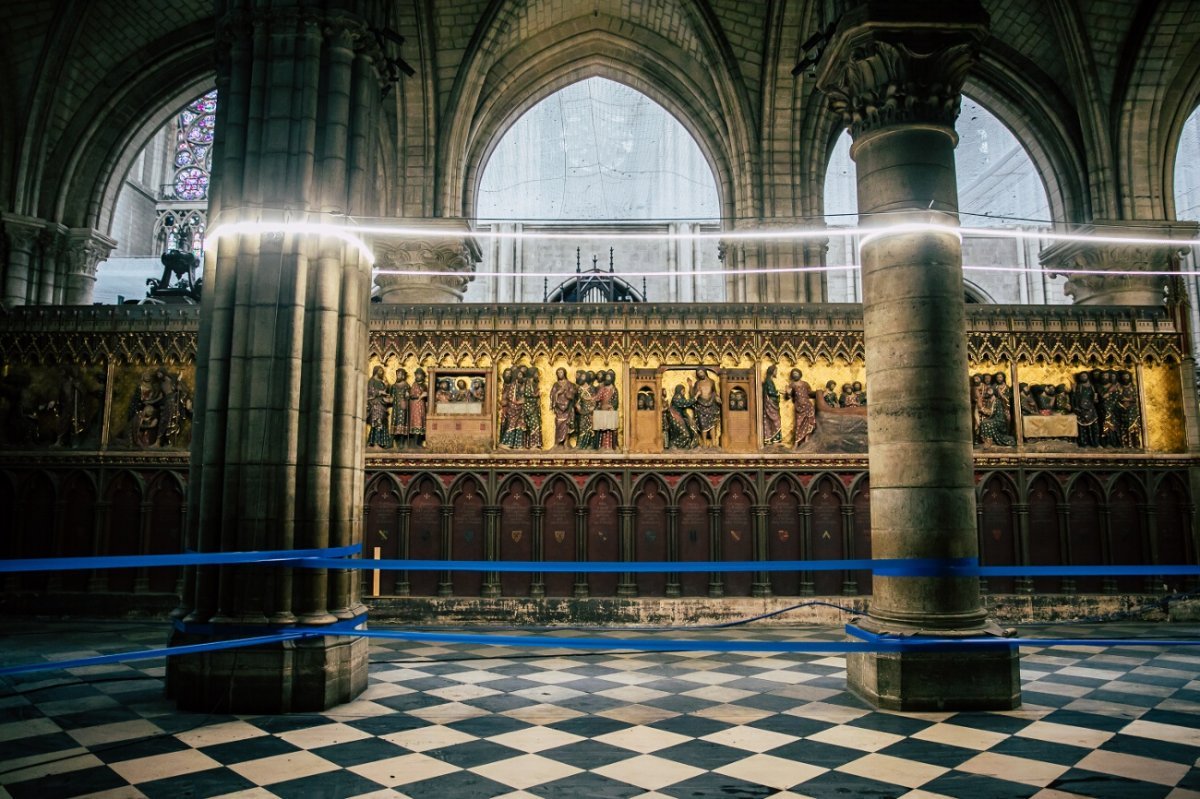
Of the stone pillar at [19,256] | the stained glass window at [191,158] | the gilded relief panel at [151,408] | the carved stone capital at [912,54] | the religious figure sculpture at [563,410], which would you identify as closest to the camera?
the carved stone capital at [912,54]

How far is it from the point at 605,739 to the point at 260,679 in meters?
2.62

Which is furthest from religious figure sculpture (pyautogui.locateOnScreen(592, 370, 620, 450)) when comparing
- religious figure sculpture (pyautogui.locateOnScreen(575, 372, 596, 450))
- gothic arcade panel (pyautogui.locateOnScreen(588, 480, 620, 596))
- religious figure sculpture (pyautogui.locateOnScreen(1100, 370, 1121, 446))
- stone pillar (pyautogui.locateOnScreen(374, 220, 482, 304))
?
religious figure sculpture (pyautogui.locateOnScreen(1100, 370, 1121, 446))

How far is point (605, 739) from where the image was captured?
199 inches

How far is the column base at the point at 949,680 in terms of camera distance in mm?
5730

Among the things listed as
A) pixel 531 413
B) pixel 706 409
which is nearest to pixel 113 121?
Answer: pixel 531 413

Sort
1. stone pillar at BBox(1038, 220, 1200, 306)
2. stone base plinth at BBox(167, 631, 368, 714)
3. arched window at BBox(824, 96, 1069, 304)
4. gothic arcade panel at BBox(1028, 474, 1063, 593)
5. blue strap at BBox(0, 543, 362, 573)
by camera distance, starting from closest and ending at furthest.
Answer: blue strap at BBox(0, 543, 362, 573)
stone base plinth at BBox(167, 631, 368, 714)
gothic arcade panel at BBox(1028, 474, 1063, 593)
stone pillar at BBox(1038, 220, 1200, 306)
arched window at BBox(824, 96, 1069, 304)

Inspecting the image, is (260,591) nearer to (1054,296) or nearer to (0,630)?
(0,630)

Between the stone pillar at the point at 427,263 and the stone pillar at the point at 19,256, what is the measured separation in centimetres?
648

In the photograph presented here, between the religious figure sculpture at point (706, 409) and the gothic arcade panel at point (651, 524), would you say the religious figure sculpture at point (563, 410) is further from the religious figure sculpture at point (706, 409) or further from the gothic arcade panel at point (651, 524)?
the religious figure sculpture at point (706, 409)

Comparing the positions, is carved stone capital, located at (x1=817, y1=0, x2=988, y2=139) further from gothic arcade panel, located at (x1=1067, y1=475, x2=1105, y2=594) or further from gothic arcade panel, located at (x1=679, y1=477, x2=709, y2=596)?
gothic arcade panel, located at (x1=1067, y1=475, x2=1105, y2=594)

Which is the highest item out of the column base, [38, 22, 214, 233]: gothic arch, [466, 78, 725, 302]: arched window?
[466, 78, 725, 302]: arched window

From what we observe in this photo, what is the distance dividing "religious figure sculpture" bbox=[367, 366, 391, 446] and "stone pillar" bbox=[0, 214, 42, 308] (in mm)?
8117

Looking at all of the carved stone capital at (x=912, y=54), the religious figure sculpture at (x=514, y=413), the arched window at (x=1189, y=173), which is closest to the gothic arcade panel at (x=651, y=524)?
the religious figure sculpture at (x=514, y=413)

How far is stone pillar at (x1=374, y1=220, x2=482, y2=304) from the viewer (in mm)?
14539
